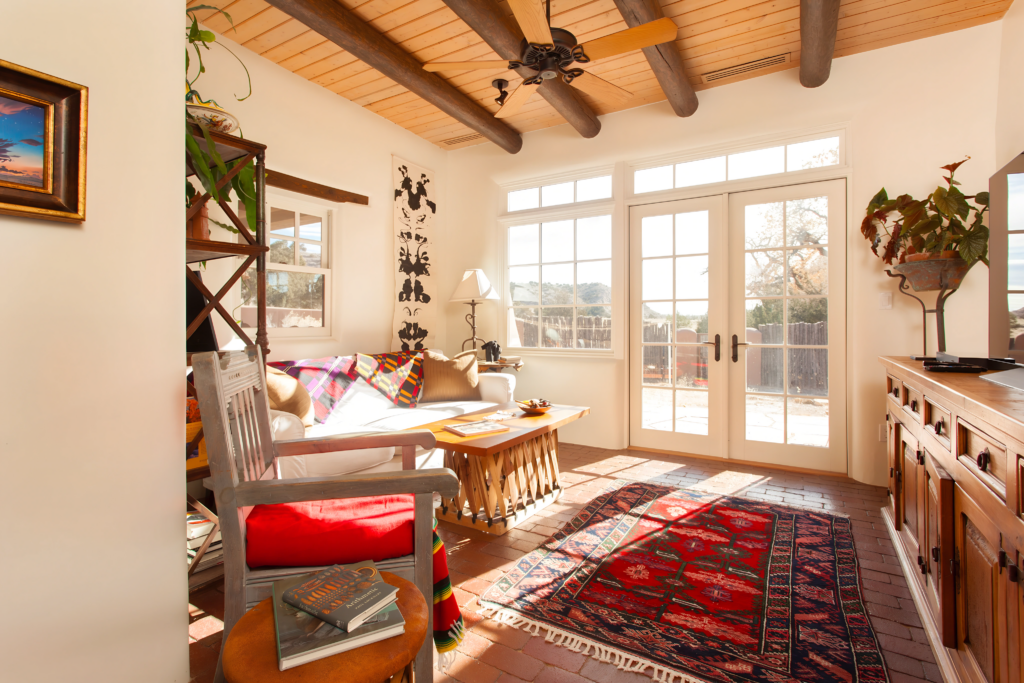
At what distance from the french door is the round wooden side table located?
3392 mm

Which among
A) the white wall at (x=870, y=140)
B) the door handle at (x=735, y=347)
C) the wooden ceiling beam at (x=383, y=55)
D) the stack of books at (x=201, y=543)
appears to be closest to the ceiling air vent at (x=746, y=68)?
the white wall at (x=870, y=140)

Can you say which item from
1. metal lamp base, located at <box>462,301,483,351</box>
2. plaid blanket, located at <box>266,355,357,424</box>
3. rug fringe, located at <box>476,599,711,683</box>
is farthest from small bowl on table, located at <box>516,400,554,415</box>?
metal lamp base, located at <box>462,301,483,351</box>

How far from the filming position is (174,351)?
1.31m

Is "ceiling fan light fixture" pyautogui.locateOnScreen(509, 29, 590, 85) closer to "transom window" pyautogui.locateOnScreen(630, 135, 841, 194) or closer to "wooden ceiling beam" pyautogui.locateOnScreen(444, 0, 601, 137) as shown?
"wooden ceiling beam" pyautogui.locateOnScreen(444, 0, 601, 137)

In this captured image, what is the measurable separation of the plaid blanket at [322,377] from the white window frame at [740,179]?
8.80 ft

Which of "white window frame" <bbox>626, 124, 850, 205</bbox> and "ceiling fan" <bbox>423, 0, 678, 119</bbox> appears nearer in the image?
"ceiling fan" <bbox>423, 0, 678, 119</bbox>

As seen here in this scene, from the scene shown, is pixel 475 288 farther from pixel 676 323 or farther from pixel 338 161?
pixel 676 323

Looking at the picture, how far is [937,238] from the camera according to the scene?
9.05 ft

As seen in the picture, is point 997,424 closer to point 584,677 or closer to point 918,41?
point 584,677

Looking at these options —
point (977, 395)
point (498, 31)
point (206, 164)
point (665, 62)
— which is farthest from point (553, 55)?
point (977, 395)

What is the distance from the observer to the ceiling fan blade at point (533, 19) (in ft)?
6.13

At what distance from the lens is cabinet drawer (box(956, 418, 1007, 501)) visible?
3.31ft

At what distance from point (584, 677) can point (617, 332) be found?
2.96 metres

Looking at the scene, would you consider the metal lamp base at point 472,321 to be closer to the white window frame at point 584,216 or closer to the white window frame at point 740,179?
the white window frame at point 584,216
